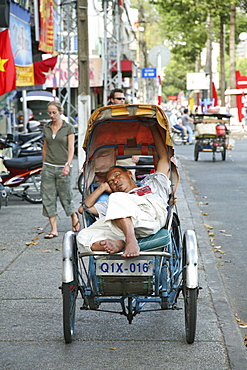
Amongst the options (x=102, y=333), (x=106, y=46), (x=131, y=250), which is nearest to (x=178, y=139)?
(x=106, y=46)

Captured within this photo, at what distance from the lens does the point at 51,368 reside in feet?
15.3

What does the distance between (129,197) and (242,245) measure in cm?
450

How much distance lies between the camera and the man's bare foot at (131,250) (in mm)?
4852

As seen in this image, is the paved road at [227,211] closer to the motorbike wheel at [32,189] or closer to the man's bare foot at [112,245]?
the man's bare foot at [112,245]

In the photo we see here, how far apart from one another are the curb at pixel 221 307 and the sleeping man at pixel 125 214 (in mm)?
985

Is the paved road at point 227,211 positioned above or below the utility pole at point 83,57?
below

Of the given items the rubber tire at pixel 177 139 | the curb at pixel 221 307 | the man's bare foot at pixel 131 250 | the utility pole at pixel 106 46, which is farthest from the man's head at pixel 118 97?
the rubber tire at pixel 177 139

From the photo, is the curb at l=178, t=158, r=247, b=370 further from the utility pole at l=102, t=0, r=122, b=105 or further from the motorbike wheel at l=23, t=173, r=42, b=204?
the utility pole at l=102, t=0, r=122, b=105

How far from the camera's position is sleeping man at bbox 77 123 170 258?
16.4ft

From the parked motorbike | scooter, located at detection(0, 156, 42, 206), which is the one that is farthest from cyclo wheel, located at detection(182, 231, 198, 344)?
the parked motorbike

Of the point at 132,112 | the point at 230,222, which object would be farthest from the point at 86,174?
the point at 230,222

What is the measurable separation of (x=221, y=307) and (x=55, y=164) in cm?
422

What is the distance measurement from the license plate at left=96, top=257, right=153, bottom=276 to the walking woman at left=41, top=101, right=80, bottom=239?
464 cm

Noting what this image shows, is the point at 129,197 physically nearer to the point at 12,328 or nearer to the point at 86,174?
the point at 86,174
